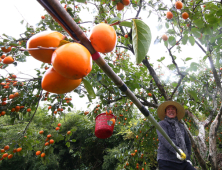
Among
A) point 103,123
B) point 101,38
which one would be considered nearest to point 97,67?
point 103,123

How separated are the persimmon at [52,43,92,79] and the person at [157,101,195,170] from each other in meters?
1.71

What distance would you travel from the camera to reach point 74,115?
868 centimetres

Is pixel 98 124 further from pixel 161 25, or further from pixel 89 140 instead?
pixel 89 140

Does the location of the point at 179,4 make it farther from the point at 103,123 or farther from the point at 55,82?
the point at 103,123

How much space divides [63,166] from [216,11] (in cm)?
931

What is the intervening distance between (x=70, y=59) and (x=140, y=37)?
0.99 ft

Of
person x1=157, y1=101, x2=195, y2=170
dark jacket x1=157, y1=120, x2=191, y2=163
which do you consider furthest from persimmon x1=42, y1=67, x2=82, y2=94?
dark jacket x1=157, y1=120, x2=191, y2=163

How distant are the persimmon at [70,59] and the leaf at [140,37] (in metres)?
0.23

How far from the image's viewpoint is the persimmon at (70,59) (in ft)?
1.27

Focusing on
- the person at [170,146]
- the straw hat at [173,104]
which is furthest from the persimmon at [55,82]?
the straw hat at [173,104]

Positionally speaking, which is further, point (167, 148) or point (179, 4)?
point (167, 148)

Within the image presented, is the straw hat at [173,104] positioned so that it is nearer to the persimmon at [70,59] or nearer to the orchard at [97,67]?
the orchard at [97,67]

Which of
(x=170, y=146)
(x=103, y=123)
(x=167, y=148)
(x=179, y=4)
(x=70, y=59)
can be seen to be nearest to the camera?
(x=70, y=59)

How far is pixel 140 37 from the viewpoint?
524 mm
